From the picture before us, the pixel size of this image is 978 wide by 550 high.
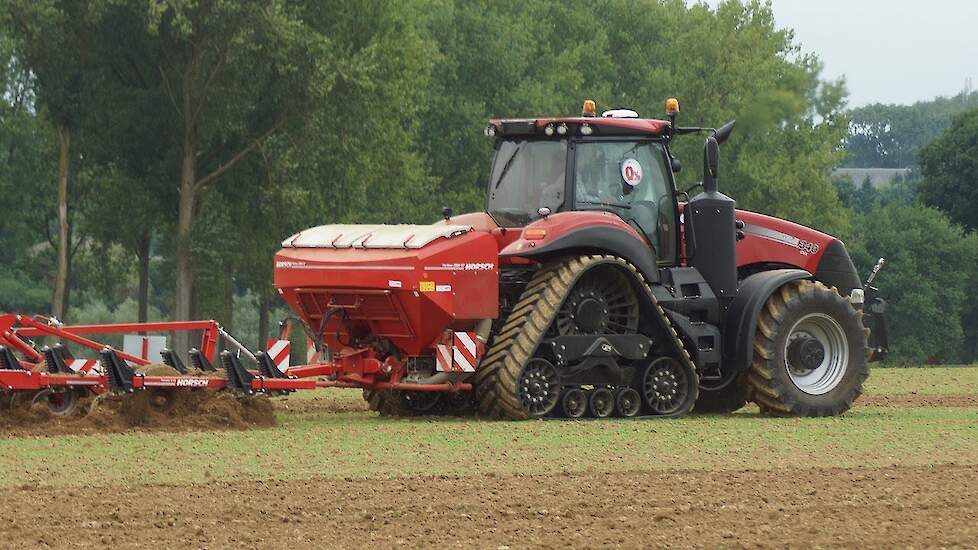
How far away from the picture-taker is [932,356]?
2549 inches

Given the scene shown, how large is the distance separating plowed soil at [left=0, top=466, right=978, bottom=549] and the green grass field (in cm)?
64

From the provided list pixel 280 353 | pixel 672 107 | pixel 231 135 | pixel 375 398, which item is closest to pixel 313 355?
pixel 280 353

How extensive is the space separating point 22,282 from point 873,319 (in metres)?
38.7

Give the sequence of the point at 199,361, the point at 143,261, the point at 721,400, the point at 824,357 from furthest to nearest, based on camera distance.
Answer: the point at 143,261 → the point at 721,400 → the point at 824,357 → the point at 199,361

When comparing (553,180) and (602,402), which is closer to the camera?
(602,402)

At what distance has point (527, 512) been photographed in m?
10.9

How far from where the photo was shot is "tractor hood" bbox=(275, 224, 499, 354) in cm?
1636

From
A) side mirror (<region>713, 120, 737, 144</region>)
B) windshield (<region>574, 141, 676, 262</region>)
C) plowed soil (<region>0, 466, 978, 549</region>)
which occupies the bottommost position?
plowed soil (<region>0, 466, 978, 549</region>)

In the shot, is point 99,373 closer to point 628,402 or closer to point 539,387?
point 539,387

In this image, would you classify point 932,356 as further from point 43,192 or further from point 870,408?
point 870,408

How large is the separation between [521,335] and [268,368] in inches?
90.4

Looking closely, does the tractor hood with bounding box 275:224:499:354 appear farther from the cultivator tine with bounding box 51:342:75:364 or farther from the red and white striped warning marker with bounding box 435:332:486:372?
the cultivator tine with bounding box 51:342:75:364

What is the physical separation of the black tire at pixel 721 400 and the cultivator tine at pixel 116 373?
6345 mm

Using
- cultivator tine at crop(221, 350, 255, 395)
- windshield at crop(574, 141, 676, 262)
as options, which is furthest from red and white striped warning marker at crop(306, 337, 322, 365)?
windshield at crop(574, 141, 676, 262)
